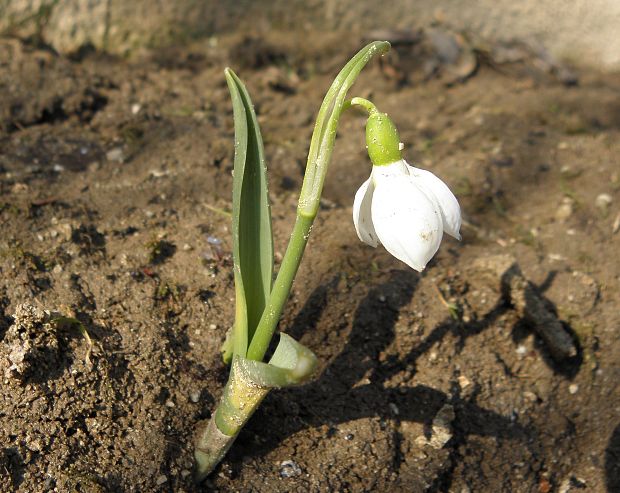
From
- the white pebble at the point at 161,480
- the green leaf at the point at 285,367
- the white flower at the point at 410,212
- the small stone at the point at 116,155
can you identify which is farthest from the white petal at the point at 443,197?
the small stone at the point at 116,155

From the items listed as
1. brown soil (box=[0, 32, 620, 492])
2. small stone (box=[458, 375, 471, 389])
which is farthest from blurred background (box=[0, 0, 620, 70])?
small stone (box=[458, 375, 471, 389])

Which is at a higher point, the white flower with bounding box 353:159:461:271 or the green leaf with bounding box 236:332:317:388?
the white flower with bounding box 353:159:461:271

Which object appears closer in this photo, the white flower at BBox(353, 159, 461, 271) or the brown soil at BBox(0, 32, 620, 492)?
the white flower at BBox(353, 159, 461, 271)

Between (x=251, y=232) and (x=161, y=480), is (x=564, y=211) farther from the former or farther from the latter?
(x=161, y=480)

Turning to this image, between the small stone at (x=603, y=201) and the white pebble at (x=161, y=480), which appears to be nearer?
the white pebble at (x=161, y=480)

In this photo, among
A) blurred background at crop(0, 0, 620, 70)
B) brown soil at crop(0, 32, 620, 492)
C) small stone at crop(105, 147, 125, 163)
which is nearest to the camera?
brown soil at crop(0, 32, 620, 492)

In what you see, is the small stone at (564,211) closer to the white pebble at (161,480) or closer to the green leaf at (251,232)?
the green leaf at (251,232)

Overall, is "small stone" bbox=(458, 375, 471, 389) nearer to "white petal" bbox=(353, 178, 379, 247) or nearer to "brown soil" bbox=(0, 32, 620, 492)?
"brown soil" bbox=(0, 32, 620, 492)

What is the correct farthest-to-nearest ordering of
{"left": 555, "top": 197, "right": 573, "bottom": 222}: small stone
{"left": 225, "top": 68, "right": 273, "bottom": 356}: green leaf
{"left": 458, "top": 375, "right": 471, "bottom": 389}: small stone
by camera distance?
1. {"left": 555, "top": 197, "right": 573, "bottom": 222}: small stone
2. {"left": 458, "top": 375, "right": 471, "bottom": 389}: small stone
3. {"left": 225, "top": 68, "right": 273, "bottom": 356}: green leaf
